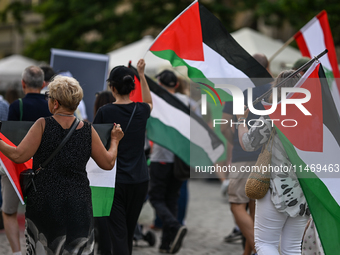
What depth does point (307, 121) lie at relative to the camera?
158 inches

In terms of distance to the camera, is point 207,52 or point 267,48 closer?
point 207,52

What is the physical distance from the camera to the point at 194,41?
4.89 metres

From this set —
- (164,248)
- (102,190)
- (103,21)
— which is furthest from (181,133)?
(103,21)

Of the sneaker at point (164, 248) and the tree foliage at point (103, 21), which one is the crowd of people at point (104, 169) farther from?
the tree foliage at point (103, 21)

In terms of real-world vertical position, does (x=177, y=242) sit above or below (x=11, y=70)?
below

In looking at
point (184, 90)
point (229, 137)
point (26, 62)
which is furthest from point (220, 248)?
point (26, 62)

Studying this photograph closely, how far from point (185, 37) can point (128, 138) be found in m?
1.27

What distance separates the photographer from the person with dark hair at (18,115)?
4.84 meters

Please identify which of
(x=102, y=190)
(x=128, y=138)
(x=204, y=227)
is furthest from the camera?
(x=204, y=227)

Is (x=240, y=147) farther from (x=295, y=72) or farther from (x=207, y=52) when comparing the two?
(x=295, y=72)

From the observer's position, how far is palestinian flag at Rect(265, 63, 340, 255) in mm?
3852

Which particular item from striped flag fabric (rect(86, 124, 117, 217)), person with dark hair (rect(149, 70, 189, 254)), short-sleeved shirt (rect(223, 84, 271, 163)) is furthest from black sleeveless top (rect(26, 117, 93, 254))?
person with dark hair (rect(149, 70, 189, 254))

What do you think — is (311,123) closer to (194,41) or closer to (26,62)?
Answer: (194,41)

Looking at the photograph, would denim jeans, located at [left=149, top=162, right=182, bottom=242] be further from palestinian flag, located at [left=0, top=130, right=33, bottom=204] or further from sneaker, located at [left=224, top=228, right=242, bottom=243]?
palestinian flag, located at [left=0, top=130, right=33, bottom=204]
